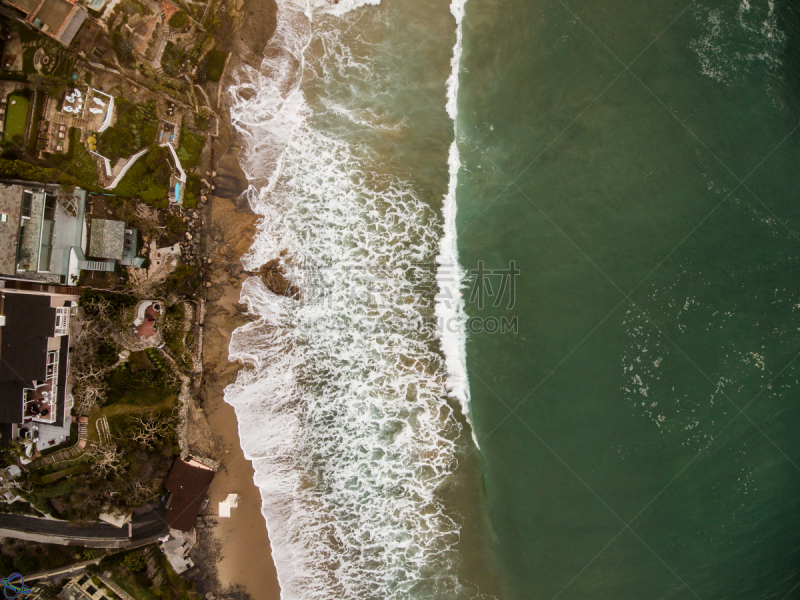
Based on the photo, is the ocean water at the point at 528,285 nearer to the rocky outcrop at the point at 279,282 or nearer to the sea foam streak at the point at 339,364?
the sea foam streak at the point at 339,364

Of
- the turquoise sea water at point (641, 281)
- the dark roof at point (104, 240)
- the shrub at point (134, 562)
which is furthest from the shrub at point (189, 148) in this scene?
the shrub at point (134, 562)

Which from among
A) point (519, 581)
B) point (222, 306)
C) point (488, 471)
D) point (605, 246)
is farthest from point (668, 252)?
point (222, 306)

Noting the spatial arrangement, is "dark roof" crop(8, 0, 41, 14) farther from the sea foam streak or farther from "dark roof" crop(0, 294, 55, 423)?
"dark roof" crop(0, 294, 55, 423)

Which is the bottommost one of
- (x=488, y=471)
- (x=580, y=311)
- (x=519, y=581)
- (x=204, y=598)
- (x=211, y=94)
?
(x=204, y=598)

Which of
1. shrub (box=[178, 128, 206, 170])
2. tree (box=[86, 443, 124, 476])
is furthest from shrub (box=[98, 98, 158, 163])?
tree (box=[86, 443, 124, 476])

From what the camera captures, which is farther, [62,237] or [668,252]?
[668,252]

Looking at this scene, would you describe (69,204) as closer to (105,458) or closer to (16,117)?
(16,117)

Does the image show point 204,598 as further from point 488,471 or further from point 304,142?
point 304,142
